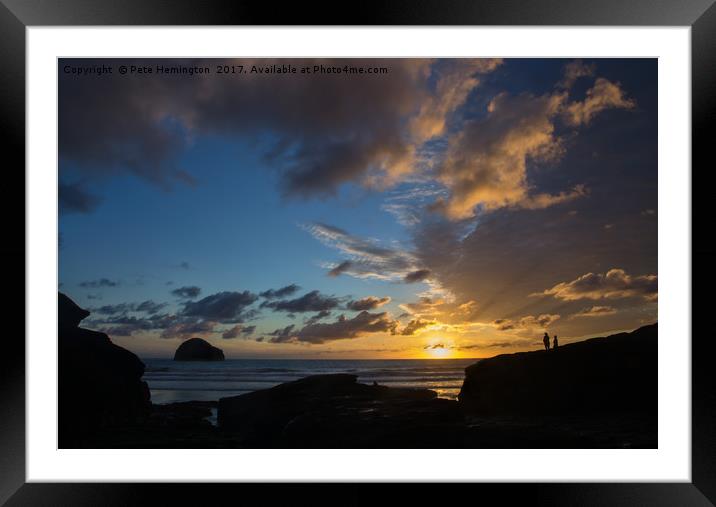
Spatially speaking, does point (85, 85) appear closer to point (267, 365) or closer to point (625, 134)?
point (625, 134)

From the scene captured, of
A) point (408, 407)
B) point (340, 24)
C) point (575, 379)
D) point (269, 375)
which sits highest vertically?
point (340, 24)

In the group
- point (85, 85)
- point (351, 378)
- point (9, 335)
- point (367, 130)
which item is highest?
point (85, 85)

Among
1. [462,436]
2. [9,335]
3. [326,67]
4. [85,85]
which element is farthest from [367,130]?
[9,335]

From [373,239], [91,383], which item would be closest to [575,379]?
[91,383]

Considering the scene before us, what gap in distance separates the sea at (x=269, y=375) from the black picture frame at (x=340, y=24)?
11994mm

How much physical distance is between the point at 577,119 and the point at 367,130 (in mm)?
4677

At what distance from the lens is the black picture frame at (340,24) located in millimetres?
3053

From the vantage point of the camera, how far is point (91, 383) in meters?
7.99

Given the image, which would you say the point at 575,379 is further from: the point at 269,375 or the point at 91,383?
the point at 269,375

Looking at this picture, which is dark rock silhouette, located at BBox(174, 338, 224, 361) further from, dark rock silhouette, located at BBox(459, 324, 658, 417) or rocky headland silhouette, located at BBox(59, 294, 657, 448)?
dark rock silhouette, located at BBox(459, 324, 658, 417)

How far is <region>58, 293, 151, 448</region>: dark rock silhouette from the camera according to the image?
25.9 feet

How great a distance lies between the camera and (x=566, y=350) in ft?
25.6

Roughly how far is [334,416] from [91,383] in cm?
401

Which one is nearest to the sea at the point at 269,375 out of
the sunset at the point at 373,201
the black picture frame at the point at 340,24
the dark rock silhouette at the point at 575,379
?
the sunset at the point at 373,201
